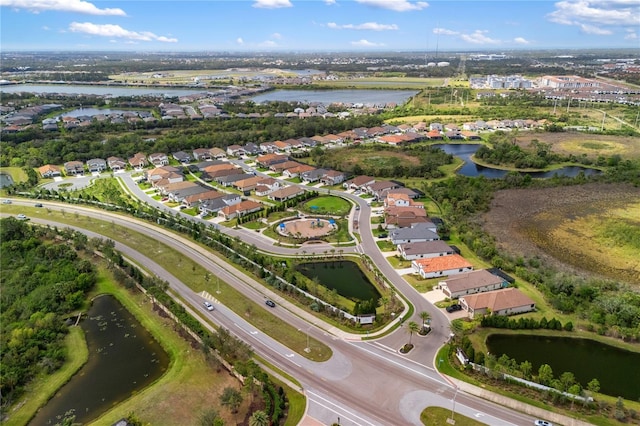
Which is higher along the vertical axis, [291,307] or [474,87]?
[474,87]

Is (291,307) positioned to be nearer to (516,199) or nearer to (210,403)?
(210,403)

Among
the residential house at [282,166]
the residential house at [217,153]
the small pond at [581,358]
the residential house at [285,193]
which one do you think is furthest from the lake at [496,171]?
the small pond at [581,358]

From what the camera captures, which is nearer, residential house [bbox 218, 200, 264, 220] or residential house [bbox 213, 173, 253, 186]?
residential house [bbox 218, 200, 264, 220]

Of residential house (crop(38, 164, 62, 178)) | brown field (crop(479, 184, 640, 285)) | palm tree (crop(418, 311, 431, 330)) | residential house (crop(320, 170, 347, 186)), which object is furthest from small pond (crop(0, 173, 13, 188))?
brown field (crop(479, 184, 640, 285))

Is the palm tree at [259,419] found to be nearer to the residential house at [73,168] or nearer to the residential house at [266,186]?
the residential house at [266,186]

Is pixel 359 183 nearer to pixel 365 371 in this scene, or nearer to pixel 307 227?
pixel 307 227

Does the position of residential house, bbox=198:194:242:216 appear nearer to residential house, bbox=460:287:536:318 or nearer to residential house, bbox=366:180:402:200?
residential house, bbox=366:180:402:200

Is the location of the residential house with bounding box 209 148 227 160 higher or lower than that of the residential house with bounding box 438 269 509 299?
higher

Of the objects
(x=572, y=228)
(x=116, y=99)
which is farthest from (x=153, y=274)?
(x=116, y=99)
